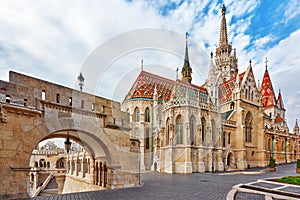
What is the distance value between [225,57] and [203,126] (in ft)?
101

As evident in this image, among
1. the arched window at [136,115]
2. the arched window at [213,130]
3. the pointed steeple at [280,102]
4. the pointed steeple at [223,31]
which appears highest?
the pointed steeple at [223,31]

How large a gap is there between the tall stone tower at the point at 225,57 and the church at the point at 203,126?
1409 cm

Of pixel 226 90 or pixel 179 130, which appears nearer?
pixel 179 130

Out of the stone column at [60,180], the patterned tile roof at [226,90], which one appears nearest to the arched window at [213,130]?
the patterned tile roof at [226,90]

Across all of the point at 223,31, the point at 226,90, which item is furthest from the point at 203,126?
the point at 223,31

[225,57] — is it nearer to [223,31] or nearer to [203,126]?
[223,31]

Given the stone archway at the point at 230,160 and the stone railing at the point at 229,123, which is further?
the stone archway at the point at 230,160

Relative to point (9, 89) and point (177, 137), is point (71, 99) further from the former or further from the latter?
point (177, 137)

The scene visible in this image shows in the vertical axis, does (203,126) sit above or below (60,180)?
above

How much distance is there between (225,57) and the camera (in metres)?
50.1

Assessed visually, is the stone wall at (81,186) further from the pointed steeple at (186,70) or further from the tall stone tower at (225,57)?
the tall stone tower at (225,57)

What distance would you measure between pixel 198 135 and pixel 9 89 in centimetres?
2076

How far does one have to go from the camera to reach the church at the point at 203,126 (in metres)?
24.0

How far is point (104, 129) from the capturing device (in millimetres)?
10117
